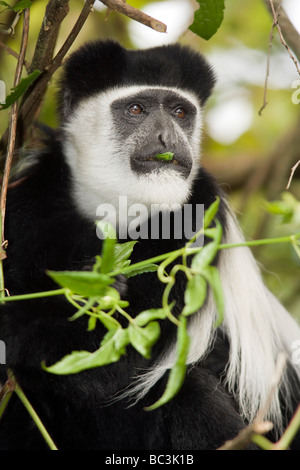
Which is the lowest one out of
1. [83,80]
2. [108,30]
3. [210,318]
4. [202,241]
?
[210,318]

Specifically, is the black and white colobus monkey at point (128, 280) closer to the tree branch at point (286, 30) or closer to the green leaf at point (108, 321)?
the tree branch at point (286, 30)

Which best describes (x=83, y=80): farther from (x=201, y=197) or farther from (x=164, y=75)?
(x=201, y=197)

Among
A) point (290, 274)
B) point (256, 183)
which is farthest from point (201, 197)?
point (290, 274)

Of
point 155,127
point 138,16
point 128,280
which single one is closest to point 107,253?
point 138,16

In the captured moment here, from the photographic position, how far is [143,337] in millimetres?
1163

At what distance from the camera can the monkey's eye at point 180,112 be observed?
2600 millimetres

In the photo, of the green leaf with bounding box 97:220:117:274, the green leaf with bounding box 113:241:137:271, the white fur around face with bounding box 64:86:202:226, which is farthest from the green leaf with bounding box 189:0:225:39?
the green leaf with bounding box 97:220:117:274

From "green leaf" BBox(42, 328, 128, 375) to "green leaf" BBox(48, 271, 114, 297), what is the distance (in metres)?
0.10

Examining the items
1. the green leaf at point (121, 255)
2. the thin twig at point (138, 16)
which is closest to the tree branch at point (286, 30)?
the thin twig at point (138, 16)

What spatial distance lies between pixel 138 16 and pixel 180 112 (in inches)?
34.0

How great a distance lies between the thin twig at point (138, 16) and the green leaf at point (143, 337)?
924mm

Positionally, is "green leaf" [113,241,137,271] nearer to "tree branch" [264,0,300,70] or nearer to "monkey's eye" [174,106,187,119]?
"tree branch" [264,0,300,70]

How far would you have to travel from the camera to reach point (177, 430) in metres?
2.17

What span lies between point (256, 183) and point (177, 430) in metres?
1.98
